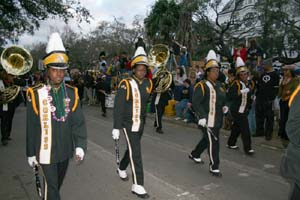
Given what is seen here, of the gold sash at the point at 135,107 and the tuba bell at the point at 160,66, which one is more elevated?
the tuba bell at the point at 160,66

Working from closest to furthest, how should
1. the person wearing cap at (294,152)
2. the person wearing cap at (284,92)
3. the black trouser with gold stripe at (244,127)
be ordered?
1. the person wearing cap at (294,152)
2. the black trouser with gold stripe at (244,127)
3. the person wearing cap at (284,92)

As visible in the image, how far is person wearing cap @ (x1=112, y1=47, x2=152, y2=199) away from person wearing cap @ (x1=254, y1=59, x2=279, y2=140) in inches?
194

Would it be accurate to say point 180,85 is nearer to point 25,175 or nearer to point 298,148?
point 25,175

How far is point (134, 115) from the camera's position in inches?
204

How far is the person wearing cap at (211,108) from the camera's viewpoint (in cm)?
607

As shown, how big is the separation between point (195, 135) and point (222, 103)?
390 centimetres

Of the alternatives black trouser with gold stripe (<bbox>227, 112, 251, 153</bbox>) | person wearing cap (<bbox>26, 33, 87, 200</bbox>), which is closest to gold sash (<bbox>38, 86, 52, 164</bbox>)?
person wearing cap (<bbox>26, 33, 87, 200</bbox>)

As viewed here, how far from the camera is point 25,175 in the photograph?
6242 mm

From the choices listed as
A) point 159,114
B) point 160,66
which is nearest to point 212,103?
point 159,114

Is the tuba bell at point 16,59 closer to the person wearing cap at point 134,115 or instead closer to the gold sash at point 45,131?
the person wearing cap at point 134,115

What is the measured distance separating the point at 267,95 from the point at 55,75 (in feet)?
22.6

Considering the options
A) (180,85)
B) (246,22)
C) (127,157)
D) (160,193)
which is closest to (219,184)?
(160,193)

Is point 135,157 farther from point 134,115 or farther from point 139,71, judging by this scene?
point 139,71

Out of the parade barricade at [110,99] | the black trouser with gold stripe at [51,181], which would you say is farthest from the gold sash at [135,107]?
the parade barricade at [110,99]
